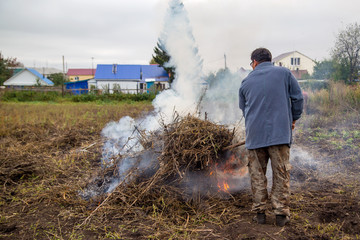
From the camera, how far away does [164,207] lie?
3992 mm

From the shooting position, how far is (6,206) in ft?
14.3

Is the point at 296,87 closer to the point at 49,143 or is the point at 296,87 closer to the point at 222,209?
the point at 222,209

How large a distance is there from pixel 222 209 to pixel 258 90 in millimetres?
1708

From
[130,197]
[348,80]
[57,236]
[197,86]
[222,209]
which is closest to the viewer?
[57,236]

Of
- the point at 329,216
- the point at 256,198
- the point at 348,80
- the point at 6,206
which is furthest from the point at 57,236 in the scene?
the point at 348,80

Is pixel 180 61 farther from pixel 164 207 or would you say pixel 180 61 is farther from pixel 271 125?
pixel 271 125

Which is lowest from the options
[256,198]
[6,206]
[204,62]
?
[6,206]

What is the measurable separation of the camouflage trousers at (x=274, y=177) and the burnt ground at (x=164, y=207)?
0.24 metres

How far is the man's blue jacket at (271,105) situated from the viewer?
3295mm

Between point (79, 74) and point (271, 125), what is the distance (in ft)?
265

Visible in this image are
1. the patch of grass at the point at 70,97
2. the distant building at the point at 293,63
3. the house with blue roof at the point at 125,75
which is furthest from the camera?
the house with blue roof at the point at 125,75

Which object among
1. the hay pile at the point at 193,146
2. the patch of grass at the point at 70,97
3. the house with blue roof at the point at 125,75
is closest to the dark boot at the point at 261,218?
the hay pile at the point at 193,146

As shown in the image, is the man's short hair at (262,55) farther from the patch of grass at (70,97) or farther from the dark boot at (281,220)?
the patch of grass at (70,97)

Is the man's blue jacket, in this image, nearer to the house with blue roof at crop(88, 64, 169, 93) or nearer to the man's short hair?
the man's short hair
